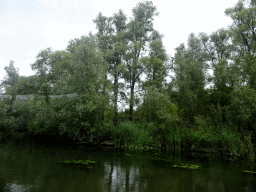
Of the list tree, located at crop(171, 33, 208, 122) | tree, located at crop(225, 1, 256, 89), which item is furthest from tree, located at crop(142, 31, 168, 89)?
tree, located at crop(225, 1, 256, 89)

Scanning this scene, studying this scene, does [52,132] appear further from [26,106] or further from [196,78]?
[196,78]

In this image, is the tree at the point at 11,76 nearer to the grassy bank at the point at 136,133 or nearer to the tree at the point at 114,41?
the tree at the point at 114,41

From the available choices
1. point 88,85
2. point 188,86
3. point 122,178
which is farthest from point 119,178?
point 188,86

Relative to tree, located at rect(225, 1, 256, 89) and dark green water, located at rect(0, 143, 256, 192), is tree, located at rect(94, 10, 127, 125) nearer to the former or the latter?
tree, located at rect(225, 1, 256, 89)

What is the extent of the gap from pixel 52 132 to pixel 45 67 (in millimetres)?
24745

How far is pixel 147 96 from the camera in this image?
2044 centimetres

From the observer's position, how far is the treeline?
56.1 feet

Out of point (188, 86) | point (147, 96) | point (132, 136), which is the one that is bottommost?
point (132, 136)

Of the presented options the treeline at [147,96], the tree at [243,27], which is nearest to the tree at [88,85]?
the treeline at [147,96]

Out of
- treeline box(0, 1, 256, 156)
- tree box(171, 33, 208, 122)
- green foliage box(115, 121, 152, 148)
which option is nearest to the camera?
treeline box(0, 1, 256, 156)

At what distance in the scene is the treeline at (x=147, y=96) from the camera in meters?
17.1

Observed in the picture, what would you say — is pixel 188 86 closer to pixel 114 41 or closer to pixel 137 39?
pixel 137 39

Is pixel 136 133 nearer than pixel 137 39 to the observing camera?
Yes

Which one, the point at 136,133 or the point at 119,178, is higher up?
the point at 136,133
